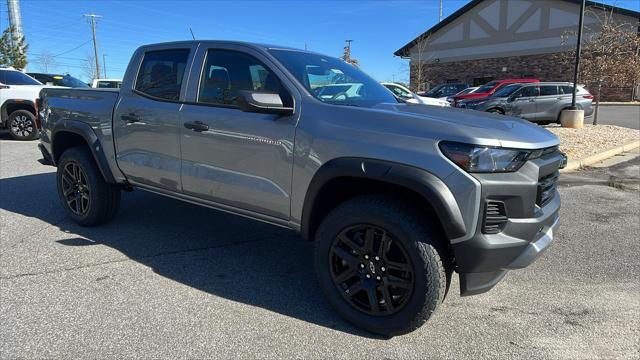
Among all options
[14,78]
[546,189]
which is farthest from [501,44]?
[546,189]

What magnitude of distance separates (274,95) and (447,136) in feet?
3.89

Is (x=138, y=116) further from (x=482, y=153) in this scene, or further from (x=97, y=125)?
(x=482, y=153)

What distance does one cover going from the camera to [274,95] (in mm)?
3223

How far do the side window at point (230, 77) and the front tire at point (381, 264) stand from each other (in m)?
1.19

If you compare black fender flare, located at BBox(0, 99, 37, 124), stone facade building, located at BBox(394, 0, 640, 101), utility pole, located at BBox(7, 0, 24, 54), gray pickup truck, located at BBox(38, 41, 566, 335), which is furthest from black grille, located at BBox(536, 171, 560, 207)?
utility pole, located at BBox(7, 0, 24, 54)

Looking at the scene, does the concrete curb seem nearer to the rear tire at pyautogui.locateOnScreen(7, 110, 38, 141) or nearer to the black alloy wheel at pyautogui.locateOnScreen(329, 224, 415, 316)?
the black alloy wheel at pyautogui.locateOnScreen(329, 224, 415, 316)

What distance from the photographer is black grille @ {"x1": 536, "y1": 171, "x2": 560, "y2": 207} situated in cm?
289

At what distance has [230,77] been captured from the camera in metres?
3.88

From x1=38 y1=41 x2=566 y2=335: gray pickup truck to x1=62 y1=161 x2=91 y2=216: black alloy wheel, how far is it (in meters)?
0.83

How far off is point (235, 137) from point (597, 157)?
8846mm

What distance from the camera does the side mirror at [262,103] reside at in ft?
10.3

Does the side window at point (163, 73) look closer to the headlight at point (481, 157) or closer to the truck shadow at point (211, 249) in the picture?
the truck shadow at point (211, 249)

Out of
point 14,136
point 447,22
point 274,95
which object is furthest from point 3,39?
point 274,95

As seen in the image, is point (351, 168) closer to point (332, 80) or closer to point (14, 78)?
point (332, 80)
